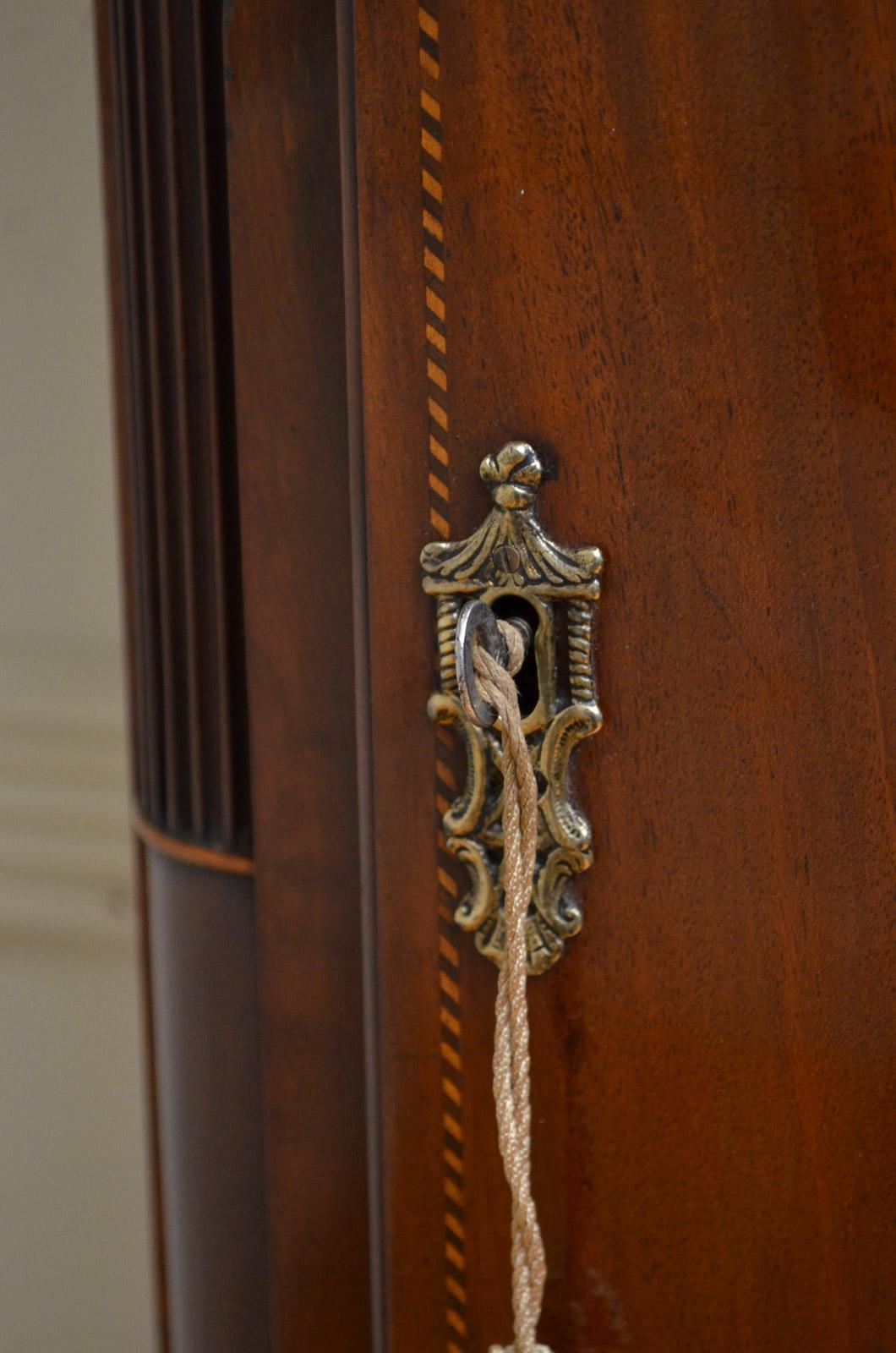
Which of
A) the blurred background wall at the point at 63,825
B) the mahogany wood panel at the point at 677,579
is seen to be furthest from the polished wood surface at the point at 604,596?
the blurred background wall at the point at 63,825

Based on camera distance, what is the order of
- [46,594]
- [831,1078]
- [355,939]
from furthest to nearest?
1. [46,594]
2. [355,939]
3. [831,1078]

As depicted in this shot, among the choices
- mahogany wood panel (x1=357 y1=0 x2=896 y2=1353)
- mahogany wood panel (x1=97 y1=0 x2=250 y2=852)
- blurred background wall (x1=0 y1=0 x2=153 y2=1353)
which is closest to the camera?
mahogany wood panel (x1=357 y1=0 x2=896 y2=1353)

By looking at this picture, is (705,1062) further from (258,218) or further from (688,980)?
(258,218)

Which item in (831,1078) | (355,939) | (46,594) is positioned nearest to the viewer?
(831,1078)

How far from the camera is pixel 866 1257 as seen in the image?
1.48 feet

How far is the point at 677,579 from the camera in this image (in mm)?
438

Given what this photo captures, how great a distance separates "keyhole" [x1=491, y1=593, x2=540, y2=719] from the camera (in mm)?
463

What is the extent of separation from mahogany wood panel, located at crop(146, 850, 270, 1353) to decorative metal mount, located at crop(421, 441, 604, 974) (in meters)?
0.15

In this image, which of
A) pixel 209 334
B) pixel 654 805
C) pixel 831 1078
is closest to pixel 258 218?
pixel 209 334

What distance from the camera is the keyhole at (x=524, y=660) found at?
463 mm

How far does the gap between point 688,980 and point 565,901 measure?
0.18ft

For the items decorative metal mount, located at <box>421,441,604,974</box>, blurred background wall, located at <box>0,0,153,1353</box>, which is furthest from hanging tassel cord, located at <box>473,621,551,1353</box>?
blurred background wall, located at <box>0,0,153,1353</box>

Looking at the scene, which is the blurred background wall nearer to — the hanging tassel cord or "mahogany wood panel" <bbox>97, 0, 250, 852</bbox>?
"mahogany wood panel" <bbox>97, 0, 250, 852</bbox>

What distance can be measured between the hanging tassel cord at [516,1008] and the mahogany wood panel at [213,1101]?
18 cm
